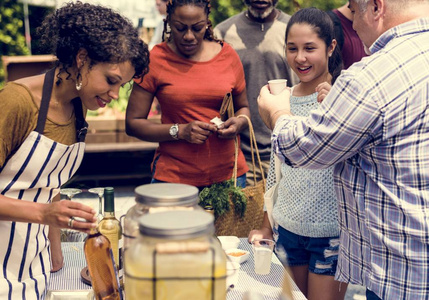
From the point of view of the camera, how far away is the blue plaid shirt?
1445 millimetres

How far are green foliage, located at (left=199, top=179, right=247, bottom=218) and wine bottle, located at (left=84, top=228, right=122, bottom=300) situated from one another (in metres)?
1.03

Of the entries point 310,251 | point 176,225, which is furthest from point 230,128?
point 176,225

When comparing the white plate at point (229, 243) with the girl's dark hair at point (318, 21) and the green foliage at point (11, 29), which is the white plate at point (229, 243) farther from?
the green foliage at point (11, 29)

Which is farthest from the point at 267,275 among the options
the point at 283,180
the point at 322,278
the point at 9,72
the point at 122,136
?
the point at 9,72

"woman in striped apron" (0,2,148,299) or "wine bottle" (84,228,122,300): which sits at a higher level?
"woman in striped apron" (0,2,148,299)

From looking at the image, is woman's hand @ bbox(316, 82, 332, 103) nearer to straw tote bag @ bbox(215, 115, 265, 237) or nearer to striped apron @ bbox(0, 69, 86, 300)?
straw tote bag @ bbox(215, 115, 265, 237)

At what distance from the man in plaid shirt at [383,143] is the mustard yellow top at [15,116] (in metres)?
0.73

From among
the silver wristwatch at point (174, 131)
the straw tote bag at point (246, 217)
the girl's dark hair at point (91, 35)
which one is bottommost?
the straw tote bag at point (246, 217)

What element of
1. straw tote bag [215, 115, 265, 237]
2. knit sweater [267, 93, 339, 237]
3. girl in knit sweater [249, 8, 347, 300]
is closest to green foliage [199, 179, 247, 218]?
straw tote bag [215, 115, 265, 237]

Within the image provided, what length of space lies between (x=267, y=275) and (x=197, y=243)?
122 centimetres

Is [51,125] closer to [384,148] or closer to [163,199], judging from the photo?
[163,199]

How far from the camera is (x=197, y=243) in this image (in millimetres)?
833

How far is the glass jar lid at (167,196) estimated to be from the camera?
1.00m

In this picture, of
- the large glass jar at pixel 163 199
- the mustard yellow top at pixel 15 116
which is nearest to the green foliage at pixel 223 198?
the mustard yellow top at pixel 15 116
